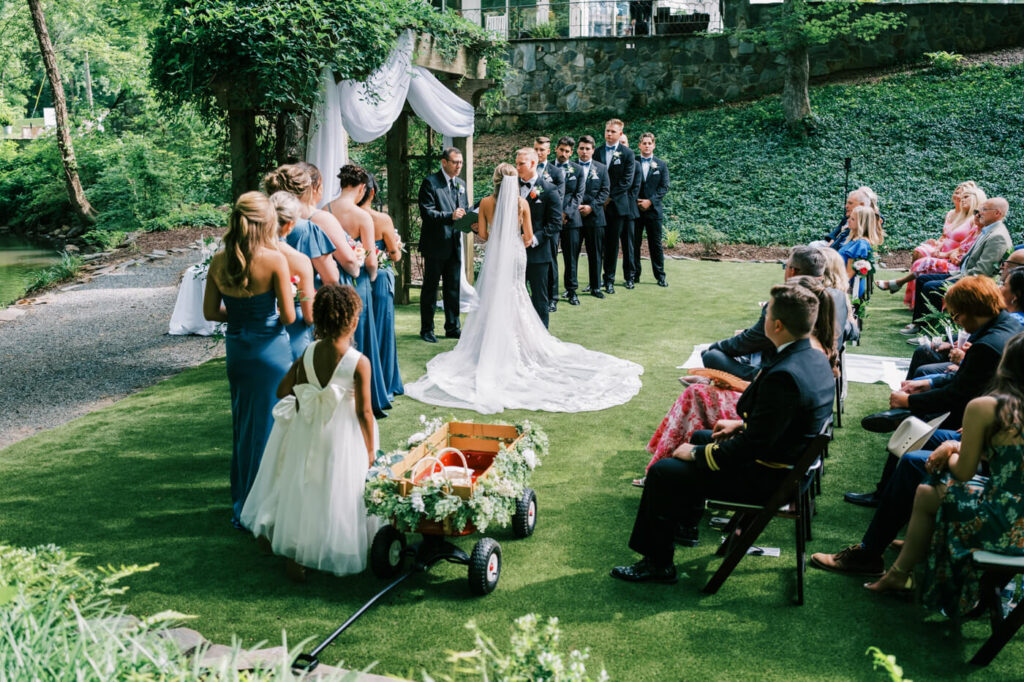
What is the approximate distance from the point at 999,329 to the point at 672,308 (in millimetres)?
6130

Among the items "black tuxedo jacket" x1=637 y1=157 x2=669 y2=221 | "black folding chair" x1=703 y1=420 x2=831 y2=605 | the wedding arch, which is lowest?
"black folding chair" x1=703 y1=420 x2=831 y2=605

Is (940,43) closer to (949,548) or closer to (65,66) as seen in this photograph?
(949,548)

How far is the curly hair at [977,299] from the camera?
4.09 m

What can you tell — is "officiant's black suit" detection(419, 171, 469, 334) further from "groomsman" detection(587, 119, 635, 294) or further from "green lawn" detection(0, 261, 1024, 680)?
"groomsman" detection(587, 119, 635, 294)

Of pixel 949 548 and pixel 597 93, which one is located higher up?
pixel 597 93

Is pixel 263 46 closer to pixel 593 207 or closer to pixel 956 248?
pixel 593 207

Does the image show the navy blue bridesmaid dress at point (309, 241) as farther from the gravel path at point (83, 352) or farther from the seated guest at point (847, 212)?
the seated guest at point (847, 212)

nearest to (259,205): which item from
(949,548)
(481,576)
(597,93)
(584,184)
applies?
(481,576)

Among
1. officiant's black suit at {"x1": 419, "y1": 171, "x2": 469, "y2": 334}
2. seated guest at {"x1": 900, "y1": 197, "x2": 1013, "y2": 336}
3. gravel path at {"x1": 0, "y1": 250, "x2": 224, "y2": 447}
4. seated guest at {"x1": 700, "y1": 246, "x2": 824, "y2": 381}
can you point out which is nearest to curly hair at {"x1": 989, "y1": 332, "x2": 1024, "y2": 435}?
seated guest at {"x1": 700, "y1": 246, "x2": 824, "y2": 381}

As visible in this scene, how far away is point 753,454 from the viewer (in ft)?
11.9

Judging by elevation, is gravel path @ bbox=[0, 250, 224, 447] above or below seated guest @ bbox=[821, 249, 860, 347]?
below

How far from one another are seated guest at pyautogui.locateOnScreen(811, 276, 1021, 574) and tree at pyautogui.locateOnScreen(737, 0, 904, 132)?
15307mm

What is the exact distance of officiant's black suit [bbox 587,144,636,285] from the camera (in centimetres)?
1097

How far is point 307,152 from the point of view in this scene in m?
7.82
